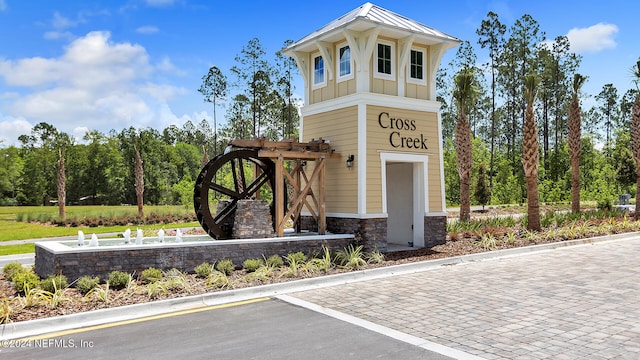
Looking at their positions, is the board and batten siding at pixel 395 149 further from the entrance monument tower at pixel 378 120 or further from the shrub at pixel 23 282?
the shrub at pixel 23 282

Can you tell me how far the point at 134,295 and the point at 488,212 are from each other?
2734 cm

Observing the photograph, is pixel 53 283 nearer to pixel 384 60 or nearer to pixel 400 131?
pixel 400 131

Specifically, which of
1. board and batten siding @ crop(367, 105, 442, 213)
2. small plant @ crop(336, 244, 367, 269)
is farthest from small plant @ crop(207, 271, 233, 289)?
board and batten siding @ crop(367, 105, 442, 213)

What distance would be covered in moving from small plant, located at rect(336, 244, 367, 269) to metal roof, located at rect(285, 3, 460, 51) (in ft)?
20.1

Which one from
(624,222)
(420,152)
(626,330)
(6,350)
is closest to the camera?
(6,350)

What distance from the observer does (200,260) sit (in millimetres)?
11375

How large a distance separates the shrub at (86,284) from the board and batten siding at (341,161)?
7138 millimetres

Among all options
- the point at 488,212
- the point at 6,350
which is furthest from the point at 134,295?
the point at 488,212

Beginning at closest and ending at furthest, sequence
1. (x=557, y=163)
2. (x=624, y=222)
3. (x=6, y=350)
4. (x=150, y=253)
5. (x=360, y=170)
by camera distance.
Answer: (x=6, y=350)
(x=150, y=253)
(x=360, y=170)
(x=624, y=222)
(x=557, y=163)

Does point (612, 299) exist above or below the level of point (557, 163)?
below

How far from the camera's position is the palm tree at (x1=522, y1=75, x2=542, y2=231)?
1883 cm

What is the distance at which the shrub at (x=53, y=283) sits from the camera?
354 inches

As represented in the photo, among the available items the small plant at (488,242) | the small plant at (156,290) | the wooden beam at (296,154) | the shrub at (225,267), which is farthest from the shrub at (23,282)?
the small plant at (488,242)

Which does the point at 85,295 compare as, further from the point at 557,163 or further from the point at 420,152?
the point at 557,163
